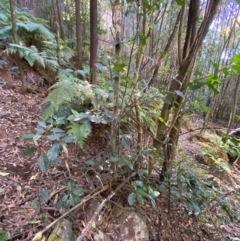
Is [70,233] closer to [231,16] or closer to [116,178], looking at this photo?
[116,178]

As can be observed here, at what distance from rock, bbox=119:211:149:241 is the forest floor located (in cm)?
6

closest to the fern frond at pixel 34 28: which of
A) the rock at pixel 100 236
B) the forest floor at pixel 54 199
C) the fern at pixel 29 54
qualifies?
the fern at pixel 29 54

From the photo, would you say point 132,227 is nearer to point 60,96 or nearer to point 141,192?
point 141,192

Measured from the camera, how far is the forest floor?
1.39 metres

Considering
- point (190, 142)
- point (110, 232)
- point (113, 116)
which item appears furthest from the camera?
point (190, 142)

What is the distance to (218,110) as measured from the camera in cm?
934

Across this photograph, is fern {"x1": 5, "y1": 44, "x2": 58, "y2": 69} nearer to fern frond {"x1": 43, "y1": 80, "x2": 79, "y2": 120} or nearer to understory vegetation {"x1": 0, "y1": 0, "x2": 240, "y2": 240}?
understory vegetation {"x1": 0, "y1": 0, "x2": 240, "y2": 240}

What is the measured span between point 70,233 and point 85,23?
447 centimetres

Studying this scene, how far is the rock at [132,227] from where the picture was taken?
151cm

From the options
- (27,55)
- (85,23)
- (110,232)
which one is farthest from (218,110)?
(110,232)

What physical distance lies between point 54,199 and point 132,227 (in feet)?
1.87

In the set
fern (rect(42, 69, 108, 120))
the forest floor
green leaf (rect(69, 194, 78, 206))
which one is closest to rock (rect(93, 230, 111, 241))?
the forest floor

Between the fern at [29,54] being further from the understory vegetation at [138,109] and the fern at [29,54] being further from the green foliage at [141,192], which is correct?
the green foliage at [141,192]

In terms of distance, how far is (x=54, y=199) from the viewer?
1.54 metres
